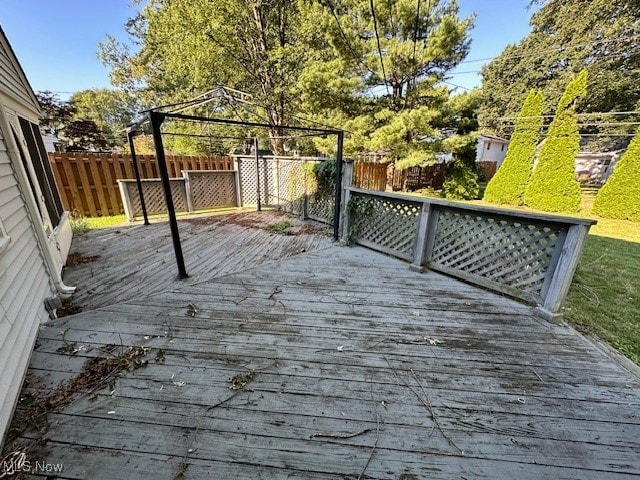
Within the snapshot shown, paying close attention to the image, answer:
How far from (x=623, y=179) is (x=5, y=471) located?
12383mm

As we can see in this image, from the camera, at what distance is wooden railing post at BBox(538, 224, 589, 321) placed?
7.28 feet

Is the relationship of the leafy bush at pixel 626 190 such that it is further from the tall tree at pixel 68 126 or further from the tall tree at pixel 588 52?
the tall tree at pixel 68 126

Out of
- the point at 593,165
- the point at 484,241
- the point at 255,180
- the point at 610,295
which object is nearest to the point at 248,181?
the point at 255,180

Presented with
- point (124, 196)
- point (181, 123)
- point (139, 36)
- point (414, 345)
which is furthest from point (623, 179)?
point (139, 36)

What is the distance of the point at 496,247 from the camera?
2.88m

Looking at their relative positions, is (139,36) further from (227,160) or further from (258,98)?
(227,160)

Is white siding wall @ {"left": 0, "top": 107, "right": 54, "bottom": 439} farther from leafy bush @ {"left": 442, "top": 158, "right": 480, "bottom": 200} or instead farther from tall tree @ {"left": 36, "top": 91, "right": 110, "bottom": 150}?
tall tree @ {"left": 36, "top": 91, "right": 110, "bottom": 150}

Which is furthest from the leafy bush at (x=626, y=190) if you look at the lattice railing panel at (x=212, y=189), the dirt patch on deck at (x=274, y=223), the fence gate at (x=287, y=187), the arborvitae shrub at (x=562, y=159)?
the lattice railing panel at (x=212, y=189)

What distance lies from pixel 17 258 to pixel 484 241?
4.27 meters

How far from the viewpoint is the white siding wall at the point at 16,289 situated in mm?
1498

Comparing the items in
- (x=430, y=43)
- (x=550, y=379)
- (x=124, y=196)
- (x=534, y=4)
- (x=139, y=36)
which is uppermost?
(x=534, y=4)

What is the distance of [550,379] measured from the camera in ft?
5.90

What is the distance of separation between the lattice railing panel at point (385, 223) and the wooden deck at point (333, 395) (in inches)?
48.7

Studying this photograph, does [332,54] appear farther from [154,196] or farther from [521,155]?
[154,196]
